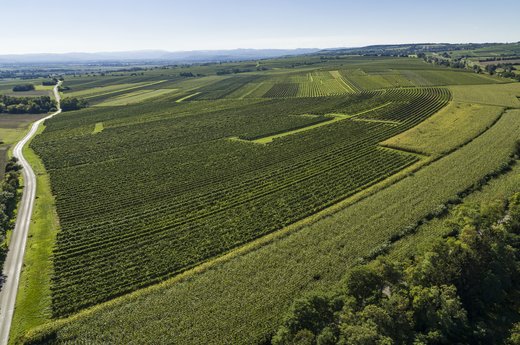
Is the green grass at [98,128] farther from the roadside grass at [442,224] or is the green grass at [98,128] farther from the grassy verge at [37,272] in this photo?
the roadside grass at [442,224]

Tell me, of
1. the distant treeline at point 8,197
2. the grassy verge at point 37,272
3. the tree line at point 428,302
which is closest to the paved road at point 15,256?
the grassy verge at point 37,272

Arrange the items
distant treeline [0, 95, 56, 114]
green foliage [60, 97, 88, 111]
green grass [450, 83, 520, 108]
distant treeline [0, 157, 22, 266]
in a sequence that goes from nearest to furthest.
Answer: distant treeline [0, 157, 22, 266] → green grass [450, 83, 520, 108] → distant treeline [0, 95, 56, 114] → green foliage [60, 97, 88, 111]

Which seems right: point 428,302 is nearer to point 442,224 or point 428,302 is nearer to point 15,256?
point 442,224

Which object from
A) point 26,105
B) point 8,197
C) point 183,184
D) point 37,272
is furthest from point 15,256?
point 26,105

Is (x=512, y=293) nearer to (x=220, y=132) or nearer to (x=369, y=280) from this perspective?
(x=369, y=280)

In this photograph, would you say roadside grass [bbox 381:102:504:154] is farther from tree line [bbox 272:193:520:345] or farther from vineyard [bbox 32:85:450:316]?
tree line [bbox 272:193:520:345]

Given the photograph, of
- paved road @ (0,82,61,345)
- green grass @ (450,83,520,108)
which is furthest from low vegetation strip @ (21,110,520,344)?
green grass @ (450,83,520,108)
